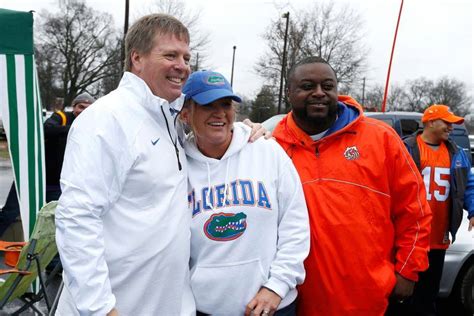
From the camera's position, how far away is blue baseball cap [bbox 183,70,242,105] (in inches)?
86.0

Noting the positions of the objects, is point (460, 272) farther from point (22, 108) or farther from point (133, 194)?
point (22, 108)

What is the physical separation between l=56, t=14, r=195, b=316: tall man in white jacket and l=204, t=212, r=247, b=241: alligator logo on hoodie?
0.40 feet

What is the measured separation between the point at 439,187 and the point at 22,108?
3.58 meters

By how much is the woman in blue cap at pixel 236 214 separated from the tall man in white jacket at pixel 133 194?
0.11 meters

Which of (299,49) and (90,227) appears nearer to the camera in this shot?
(90,227)

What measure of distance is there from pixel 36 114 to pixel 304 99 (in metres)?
2.72

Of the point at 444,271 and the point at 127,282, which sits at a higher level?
the point at 127,282

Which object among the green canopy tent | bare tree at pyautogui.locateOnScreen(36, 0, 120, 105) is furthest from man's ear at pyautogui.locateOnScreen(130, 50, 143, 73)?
bare tree at pyautogui.locateOnScreen(36, 0, 120, 105)

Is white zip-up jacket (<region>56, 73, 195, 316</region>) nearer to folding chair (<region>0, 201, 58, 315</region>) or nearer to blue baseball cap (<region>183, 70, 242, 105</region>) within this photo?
blue baseball cap (<region>183, 70, 242, 105</region>)

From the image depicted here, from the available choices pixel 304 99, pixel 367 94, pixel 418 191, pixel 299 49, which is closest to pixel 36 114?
pixel 304 99

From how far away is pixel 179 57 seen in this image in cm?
206

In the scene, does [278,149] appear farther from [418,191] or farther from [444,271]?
[444,271]

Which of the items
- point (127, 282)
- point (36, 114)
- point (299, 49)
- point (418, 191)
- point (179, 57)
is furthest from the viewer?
point (299, 49)

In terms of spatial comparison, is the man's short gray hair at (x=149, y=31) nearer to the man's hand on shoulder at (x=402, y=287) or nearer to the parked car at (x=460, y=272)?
the man's hand on shoulder at (x=402, y=287)
